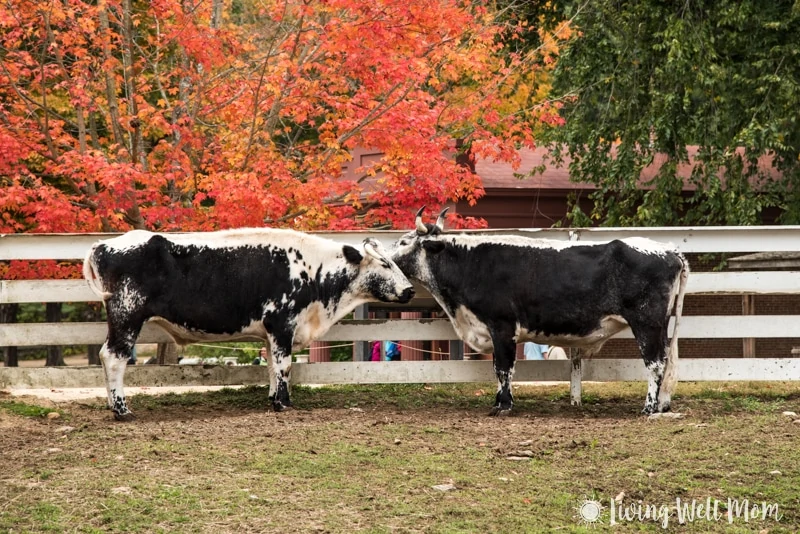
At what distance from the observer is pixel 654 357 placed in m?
10.7

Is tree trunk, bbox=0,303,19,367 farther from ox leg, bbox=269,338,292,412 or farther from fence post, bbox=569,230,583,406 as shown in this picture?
fence post, bbox=569,230,583,406

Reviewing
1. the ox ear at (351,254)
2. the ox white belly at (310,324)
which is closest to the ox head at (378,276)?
the ox ear at (351,254)

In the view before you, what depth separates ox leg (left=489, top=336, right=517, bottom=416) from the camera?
35.9ft

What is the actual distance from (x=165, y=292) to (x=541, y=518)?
200 inches

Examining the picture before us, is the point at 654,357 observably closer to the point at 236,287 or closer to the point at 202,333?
the point at 236,287

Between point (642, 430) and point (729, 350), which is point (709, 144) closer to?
point (729, 350)

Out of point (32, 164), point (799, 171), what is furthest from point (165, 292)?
point (799, 171)

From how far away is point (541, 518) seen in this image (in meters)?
7.05

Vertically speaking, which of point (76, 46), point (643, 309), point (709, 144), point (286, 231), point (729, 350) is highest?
point (76, 46)

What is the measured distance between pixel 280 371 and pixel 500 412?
2.19m

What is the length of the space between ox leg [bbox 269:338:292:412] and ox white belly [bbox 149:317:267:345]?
0.20 meters

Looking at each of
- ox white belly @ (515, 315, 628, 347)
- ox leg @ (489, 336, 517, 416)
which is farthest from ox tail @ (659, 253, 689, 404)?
ox leg @ (489, 336, 517, 416)

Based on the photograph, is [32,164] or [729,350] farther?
[729,350]

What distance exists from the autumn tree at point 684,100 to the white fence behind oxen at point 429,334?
3.99 m
